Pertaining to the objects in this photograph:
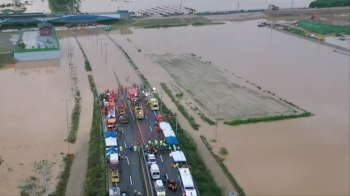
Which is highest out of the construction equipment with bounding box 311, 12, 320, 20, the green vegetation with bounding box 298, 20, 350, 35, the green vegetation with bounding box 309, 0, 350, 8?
the green vegetation with bounding box 309, 0, 350, 8

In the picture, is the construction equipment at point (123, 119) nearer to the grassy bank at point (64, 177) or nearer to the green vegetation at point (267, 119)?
the grassy bank at point (64, 177)

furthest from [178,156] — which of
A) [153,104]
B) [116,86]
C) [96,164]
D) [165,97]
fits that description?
[116,86]

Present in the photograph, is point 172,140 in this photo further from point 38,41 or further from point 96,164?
point 38,41

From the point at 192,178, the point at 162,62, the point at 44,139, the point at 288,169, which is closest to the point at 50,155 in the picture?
the point at 44,139

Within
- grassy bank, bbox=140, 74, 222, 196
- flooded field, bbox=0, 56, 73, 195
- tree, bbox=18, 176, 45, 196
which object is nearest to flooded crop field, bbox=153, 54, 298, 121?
grassy bank, bbox=140, 74, 222, 196

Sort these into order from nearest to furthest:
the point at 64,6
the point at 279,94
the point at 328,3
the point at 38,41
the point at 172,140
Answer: the point at 172,140 → the point at 279,94 → the point at 38,41 → the point at 64,6 → the point at 328,3

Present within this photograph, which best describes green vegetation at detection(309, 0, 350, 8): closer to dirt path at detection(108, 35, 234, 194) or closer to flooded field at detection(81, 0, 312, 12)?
flooded field at detection(81, 0, 312, 12)
